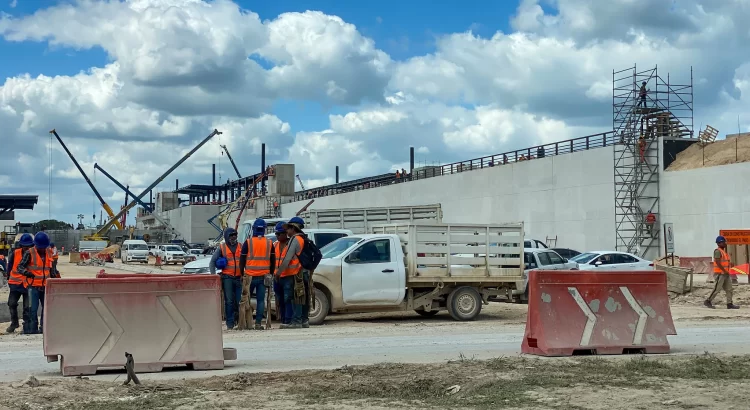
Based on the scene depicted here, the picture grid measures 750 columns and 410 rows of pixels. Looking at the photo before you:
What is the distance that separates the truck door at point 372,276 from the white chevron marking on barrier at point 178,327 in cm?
686

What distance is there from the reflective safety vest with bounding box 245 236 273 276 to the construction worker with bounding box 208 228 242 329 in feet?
0.68

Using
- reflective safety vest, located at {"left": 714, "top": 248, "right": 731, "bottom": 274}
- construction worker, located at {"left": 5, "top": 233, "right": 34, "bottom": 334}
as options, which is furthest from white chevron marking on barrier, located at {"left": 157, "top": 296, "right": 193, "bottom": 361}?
Result: reflective safety vest, located at {"left": 714, "top": 248, "right": 731, "bottom": 274}

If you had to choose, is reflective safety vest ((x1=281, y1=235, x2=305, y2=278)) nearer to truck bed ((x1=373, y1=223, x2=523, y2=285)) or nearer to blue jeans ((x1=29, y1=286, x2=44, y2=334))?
truck bed ((x1=373, y1=223, x2=523, y2=285))

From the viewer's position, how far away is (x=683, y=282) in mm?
26641

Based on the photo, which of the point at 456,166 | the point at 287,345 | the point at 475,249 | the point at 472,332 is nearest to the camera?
the point at 287,345

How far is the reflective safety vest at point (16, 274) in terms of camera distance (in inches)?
589

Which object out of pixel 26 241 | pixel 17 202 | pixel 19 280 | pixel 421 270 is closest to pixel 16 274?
pixel 19 280

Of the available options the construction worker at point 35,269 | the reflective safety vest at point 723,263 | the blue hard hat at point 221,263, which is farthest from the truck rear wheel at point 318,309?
the reflective safety vest at point 723,263

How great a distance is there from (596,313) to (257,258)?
622cm

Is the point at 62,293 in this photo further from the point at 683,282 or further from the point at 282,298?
the point at 683,282

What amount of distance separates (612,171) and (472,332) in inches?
1289

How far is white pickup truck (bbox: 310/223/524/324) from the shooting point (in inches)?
674

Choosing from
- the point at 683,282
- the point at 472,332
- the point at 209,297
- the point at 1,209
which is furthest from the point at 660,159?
the point at 1,209

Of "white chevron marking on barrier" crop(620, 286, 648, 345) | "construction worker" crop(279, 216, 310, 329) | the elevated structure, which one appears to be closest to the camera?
"white chevron marking on barrier" crop(620, 286, 648, 345)
